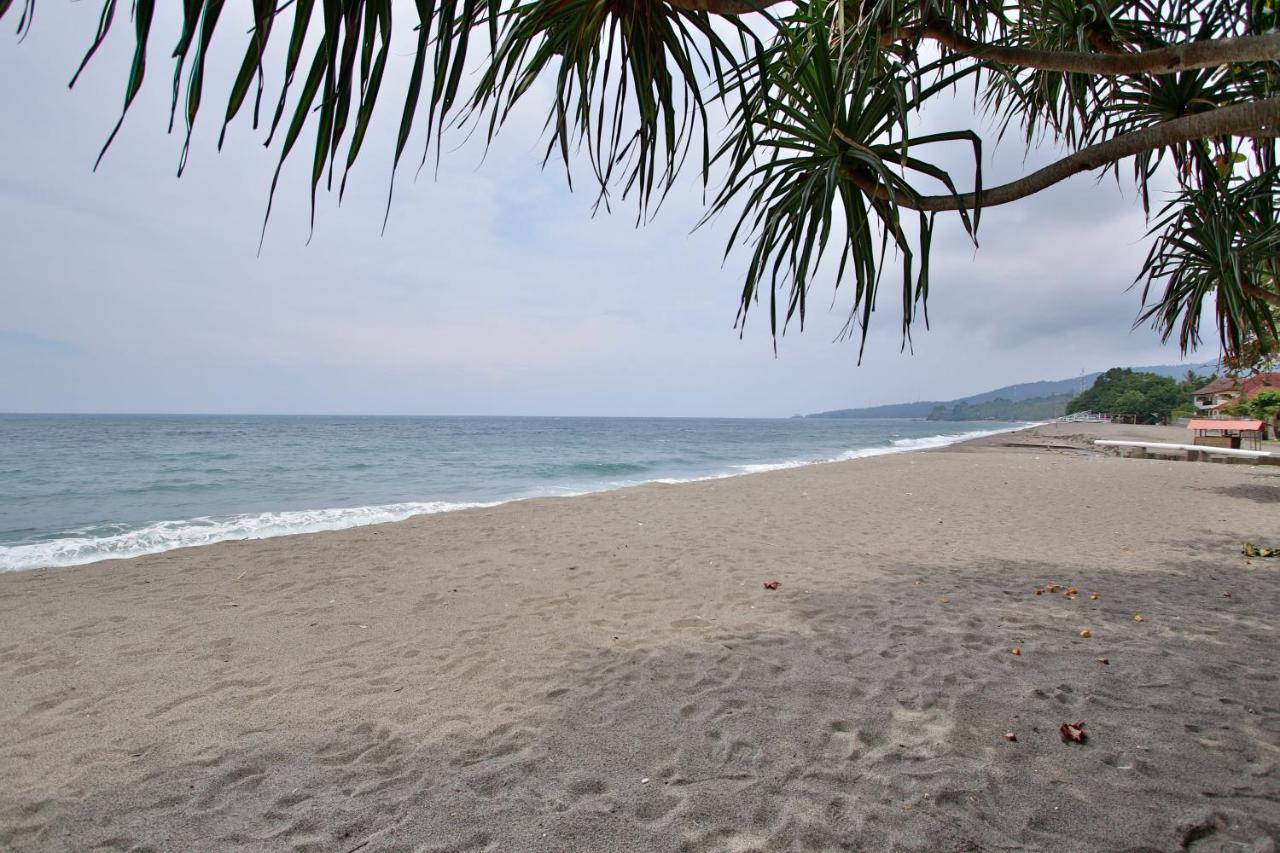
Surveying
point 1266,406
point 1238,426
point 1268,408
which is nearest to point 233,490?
point 1238,426

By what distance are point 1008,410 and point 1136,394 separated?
8967 centimetres

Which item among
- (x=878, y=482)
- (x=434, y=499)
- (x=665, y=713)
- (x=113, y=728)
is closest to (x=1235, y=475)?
(x=878, y=482)

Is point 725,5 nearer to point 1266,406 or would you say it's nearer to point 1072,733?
point 1072,733

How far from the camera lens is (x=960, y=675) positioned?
2713mm

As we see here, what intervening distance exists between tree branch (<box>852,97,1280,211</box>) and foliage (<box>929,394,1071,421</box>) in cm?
12381

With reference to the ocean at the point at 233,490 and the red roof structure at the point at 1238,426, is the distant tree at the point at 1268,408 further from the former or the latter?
the ocean at the point at 233,490

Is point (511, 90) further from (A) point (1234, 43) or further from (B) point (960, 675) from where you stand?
(B) point (960, 675)

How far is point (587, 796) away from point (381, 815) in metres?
0.62

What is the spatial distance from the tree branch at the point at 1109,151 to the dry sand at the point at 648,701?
2.01 metres

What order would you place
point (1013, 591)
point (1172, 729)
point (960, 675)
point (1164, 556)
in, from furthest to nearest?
point (1164, 556) → point (1013, 591) → point (960, 675) → point (1172, 729)

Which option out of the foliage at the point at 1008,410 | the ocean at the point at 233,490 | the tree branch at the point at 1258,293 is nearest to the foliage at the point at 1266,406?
the ocean at the point at 233,490

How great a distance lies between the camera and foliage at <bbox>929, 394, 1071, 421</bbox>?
11862cm

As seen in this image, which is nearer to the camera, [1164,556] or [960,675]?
[960,675]

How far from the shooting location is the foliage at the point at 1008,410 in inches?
4670
